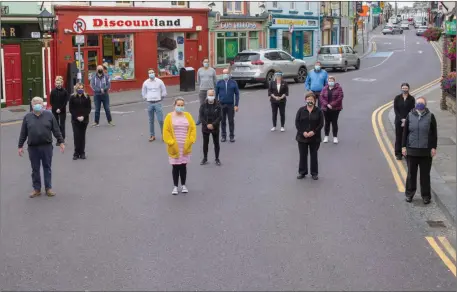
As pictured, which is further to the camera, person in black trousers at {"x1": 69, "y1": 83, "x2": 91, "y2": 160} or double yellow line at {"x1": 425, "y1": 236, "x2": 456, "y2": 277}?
person in black trousers at {"x1": 69, "y1": 83, "x2": 91, "y2": 160}

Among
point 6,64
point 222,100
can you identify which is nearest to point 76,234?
point 222,100

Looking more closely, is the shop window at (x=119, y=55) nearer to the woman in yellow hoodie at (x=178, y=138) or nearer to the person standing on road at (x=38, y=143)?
the person standing on road at (x=38, y=143)

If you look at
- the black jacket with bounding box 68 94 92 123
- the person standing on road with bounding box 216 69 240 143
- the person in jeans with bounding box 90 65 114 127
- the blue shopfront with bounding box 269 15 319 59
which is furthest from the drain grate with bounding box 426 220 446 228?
the blue shopfront with bounding box 269 15 319 59

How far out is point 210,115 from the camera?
43.4 feet

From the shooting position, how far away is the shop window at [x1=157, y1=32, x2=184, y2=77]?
33.3 m

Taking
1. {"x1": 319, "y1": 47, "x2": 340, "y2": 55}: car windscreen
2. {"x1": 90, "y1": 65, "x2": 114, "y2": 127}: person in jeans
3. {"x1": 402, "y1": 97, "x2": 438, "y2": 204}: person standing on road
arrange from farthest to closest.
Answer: {"x1": 319, "y1": 47, "x2": 340, "y2": 55}: car windscreen, {"x1": 90, "y1": 65, "x2": 114, "y2": 127}: person in jeans, {"x1": 402, "y1": 97, "x2": 438, "y2": 204}: person standing on road

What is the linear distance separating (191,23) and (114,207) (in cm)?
2569

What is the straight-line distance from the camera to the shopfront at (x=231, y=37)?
36.9 m

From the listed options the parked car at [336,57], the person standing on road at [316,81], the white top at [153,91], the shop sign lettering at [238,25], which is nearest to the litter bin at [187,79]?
the shop sign lettering at [238,25]

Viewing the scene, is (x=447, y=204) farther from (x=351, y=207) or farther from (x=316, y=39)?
(x=316, y=39)

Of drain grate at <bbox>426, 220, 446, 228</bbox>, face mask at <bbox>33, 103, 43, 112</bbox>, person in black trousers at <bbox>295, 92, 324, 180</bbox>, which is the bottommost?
drain grate at <bbox>426, 220, 446, 228</bbox>

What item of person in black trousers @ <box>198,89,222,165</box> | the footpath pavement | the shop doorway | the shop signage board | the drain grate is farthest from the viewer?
the shop signage board

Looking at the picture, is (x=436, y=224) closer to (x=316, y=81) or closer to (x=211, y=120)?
(x=211, y=120)

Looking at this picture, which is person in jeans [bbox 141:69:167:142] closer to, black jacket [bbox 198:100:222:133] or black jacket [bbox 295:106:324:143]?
black jacket [bbox 198:100:222:133]
